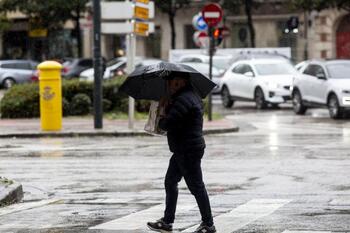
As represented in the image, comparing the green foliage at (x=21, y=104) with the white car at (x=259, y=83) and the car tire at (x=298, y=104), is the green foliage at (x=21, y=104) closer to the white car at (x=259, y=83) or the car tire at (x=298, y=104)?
the car tire at (x=298, y=104)

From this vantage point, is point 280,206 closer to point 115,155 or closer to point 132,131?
point 115,155

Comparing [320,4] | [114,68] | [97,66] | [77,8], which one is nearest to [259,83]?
[97,66]

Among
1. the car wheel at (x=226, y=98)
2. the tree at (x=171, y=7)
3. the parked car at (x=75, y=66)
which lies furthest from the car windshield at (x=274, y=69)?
the tree at (x=171, y=7)

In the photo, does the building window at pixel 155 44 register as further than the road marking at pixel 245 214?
Yes

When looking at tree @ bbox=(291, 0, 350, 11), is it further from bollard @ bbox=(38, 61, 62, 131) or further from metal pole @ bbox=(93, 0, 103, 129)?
bollard @ bbox=(38, 61, 62, 131)

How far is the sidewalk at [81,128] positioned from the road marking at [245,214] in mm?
10893

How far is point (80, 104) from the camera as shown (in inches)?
1042

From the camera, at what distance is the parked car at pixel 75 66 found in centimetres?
4753

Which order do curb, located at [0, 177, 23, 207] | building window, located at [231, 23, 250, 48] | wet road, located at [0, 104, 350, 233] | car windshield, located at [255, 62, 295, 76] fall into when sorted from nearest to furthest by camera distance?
wet road, located at [0, 104, 350, 233] → curb, located at [0, 177, 23, 207] → car windshield, located at [255, 62, 295, 76] → building window, located at [231, 23, 250, 48]

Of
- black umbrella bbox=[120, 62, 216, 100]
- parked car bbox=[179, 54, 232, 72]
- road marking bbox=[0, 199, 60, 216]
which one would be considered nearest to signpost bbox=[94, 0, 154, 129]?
road marking bbox=[0, 199, 60, 216]

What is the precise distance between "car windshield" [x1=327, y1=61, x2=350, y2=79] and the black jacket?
1807 cm

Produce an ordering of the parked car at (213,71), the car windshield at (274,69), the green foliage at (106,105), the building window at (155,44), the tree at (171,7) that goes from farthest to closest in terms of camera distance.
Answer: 1. the building window at (155,44)
2. the tree at (171,7)
3. the parked car at (213,71)
4. the car windshield at (274,69)
5. the green foliage at (106,105)

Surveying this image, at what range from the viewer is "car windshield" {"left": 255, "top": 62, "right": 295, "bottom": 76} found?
31931mm

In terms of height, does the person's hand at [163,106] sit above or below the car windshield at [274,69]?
above
